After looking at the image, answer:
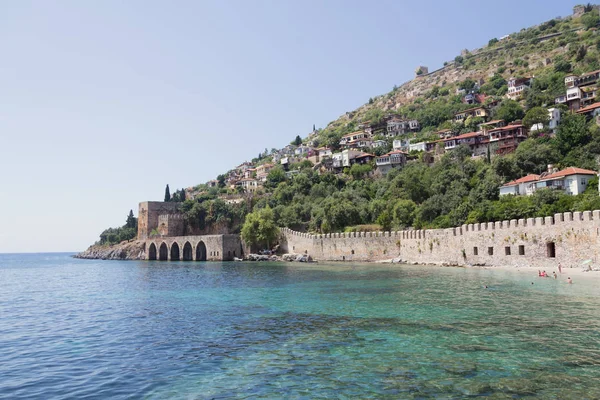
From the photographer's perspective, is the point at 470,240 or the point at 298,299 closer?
the point at 298,299

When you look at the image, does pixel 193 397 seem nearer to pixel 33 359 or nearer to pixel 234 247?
pixel 33 359

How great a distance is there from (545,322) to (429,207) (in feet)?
101

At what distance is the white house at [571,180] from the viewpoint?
3550cm

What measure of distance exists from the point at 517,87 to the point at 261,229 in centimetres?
5964

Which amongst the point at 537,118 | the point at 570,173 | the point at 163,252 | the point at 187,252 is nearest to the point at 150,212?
the point at 163,252

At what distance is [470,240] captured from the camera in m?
31.5

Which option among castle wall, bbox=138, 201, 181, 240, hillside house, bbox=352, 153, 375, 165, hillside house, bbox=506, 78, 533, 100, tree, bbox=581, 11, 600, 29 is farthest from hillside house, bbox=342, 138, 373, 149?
tree, bbox=581, 11, 600, 29

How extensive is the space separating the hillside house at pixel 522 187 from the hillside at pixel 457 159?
468mm

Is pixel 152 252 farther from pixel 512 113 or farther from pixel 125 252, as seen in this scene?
pixel 512 113

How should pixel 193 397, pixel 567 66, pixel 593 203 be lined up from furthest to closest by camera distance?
pixel 567 66 < pixel 593 203 < pixel 193 397

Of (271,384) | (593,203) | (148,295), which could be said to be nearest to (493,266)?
(593,203)

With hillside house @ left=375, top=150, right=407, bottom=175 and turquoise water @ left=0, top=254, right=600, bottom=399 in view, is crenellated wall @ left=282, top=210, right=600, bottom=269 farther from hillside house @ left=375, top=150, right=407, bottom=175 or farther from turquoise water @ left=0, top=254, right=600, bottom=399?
hillside house @ left=375, top=150, right=407, bottom=175

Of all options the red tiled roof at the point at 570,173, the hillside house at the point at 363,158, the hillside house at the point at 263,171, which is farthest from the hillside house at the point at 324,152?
the red tiled roof at the point at 570,173

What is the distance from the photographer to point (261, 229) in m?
52.1
